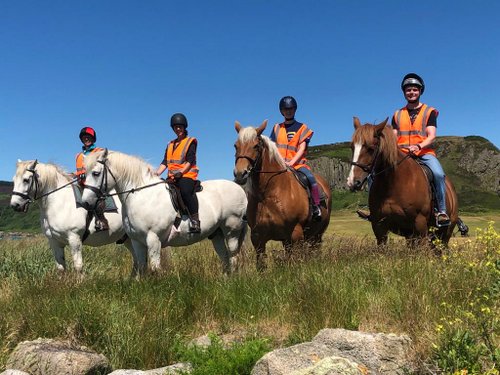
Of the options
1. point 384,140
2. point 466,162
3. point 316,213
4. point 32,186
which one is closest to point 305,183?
point 316,213

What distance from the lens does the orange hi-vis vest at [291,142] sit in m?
8.27

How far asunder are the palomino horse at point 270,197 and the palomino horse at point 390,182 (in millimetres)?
1241

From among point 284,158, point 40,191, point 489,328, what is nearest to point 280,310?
point 489,328

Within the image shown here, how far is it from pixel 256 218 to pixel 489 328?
451cm

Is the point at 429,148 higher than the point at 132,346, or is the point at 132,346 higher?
the point at 429,148

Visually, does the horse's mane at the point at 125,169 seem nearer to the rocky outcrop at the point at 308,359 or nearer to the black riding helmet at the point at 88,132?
the black riding helmet at the point at 88,132

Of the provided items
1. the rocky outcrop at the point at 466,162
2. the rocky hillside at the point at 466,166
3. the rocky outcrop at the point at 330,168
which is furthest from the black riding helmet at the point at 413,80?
the rocky outcrop at the point at 466,162

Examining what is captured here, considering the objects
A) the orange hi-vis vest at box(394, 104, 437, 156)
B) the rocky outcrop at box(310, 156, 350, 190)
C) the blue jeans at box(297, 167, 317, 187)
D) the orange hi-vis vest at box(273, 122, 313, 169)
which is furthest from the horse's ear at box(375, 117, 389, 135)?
the rocky outcrop at box(310, 156, 350, 190)

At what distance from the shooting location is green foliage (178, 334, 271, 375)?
12.0 feet

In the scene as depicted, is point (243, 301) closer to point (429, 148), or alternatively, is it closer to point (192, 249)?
point (429, 148)

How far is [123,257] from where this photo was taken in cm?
1143

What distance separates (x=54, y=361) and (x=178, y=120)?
5391 millimetres

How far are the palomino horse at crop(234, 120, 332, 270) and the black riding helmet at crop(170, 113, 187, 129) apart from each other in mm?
1396

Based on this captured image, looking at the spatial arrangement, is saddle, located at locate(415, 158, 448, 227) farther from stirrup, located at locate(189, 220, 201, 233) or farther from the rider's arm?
the rider's arm
